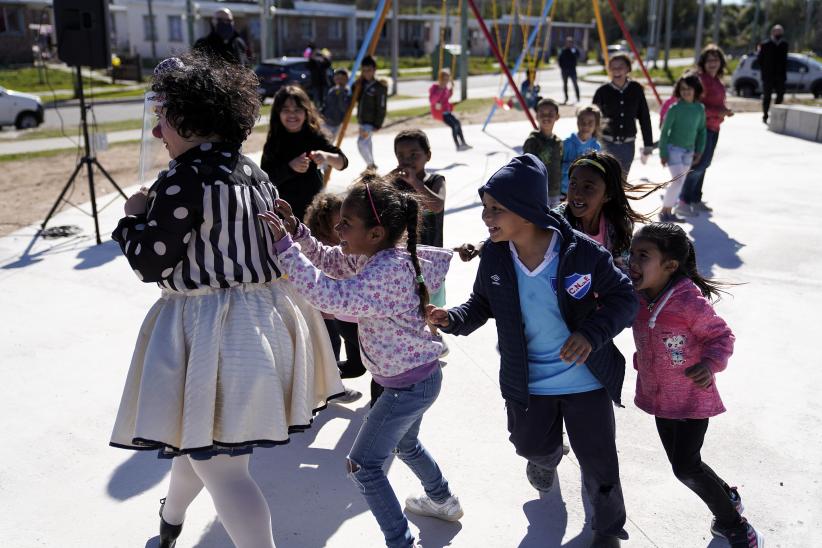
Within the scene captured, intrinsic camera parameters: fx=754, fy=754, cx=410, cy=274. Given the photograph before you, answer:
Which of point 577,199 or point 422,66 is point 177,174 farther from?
point 422,66

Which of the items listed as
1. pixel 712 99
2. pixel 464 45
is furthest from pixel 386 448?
pixel 464 45

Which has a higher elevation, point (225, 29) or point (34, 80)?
point (225, 29)

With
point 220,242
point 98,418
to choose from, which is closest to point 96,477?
point 98,418

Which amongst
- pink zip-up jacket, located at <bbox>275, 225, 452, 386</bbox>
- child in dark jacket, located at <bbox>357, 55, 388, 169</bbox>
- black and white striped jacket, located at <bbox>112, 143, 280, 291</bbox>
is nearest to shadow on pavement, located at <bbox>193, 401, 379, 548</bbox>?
pink zip-up jacket, located at <bbox>275, 225, 452, 386</bbox>

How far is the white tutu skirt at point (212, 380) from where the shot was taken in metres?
2.32

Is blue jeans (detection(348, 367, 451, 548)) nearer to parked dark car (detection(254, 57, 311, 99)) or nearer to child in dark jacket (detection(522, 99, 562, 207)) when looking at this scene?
child in dark jacket (detection(522, 99, 562, 207))

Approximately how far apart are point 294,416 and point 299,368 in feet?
0.51

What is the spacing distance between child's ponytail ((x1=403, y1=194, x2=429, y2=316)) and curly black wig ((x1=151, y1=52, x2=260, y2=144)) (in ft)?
2.11

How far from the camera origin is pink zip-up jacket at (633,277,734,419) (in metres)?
2.76

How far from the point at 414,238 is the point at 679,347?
107 centimetres

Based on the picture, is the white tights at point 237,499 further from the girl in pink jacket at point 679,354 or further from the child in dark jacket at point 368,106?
the child in dark jacket at point 368,106

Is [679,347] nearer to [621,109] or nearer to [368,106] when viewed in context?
[621,109]

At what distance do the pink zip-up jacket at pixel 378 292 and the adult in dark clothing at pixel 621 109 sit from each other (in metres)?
5.03

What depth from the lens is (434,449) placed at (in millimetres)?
3695
